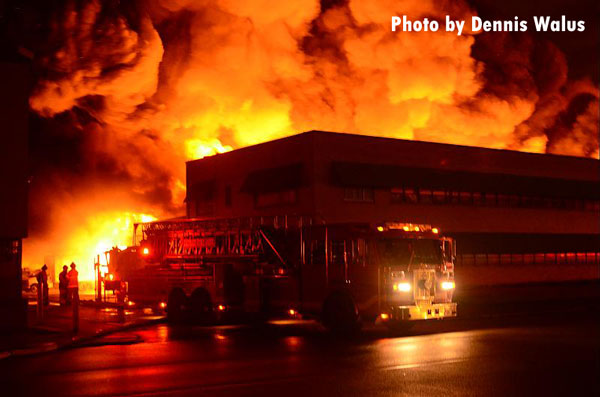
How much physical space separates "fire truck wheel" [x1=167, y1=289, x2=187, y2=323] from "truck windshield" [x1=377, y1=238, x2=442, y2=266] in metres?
6.23

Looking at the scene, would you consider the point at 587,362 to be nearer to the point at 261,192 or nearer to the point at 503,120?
the point at 261,192

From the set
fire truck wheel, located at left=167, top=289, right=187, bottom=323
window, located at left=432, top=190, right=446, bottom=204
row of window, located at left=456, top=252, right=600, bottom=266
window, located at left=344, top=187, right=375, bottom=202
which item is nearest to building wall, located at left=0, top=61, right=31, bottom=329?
fire truck wheel, located at left=167, top=289, right=187, bottom=323

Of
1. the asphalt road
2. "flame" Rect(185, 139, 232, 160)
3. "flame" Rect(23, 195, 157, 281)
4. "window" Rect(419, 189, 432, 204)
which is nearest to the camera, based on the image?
the asphalt road

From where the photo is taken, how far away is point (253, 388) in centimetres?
951

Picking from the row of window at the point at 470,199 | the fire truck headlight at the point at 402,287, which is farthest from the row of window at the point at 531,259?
the fire truck headlight at the point at 402,287

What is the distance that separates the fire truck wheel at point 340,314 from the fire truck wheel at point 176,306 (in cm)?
467

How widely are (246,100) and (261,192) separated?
64.4 feet

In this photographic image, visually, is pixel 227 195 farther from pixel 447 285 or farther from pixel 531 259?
pixel 447 285

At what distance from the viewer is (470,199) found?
35.8 metres

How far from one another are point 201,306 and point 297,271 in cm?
326

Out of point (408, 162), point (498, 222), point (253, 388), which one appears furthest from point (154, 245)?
point (498, 222)

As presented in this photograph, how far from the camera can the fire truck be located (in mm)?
16500

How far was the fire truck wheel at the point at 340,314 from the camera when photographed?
54.4ft

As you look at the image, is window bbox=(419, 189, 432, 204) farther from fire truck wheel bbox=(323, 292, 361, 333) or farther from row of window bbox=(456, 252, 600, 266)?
fire truck wheel bbox=(323, 292, 361, 333)
